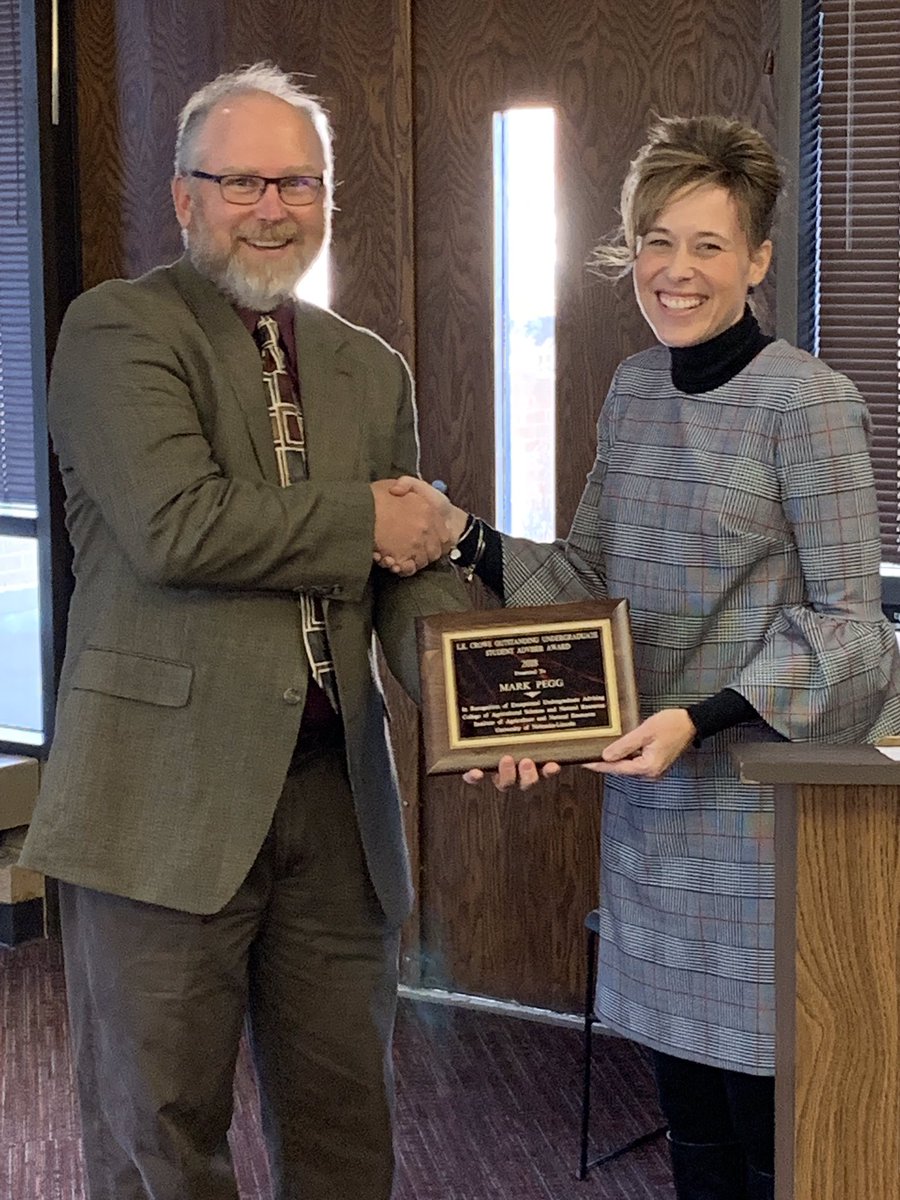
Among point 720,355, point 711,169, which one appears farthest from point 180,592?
point 711,169

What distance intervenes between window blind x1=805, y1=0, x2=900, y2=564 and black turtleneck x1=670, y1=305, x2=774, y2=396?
1063 millimetres

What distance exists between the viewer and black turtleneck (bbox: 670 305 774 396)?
2.23 meters

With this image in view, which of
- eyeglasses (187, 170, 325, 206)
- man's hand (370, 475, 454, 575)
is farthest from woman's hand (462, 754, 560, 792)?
eyeglasses (187, 170, 325, 206)

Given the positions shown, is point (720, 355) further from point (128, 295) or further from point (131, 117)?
point (131, 117)

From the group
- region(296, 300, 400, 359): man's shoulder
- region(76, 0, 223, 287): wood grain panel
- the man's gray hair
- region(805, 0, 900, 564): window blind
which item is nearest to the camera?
the man's gray hair

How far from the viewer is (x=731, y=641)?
2219 mm

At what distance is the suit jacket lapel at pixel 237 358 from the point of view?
7.10 ft

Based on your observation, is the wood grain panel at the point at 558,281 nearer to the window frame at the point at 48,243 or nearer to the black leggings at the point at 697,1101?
the window frame at the point at 48,243

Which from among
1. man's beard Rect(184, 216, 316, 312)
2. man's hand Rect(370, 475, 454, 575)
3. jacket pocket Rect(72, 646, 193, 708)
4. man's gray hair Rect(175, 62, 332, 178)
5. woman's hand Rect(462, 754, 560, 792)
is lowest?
woman's hand Rect(462, 754, 560, 792)

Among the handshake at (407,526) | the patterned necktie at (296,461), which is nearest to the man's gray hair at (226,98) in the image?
the patterned necktie at (296,461)

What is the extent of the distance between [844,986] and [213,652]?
3.10 ft

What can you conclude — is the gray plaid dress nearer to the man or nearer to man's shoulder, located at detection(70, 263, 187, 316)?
the man

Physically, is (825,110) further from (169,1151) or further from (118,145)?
(169,1151)

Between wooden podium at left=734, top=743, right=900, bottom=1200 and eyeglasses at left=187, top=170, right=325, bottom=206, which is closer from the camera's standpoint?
wooden podium at left=734, top=743, right=900, bottom=1200
